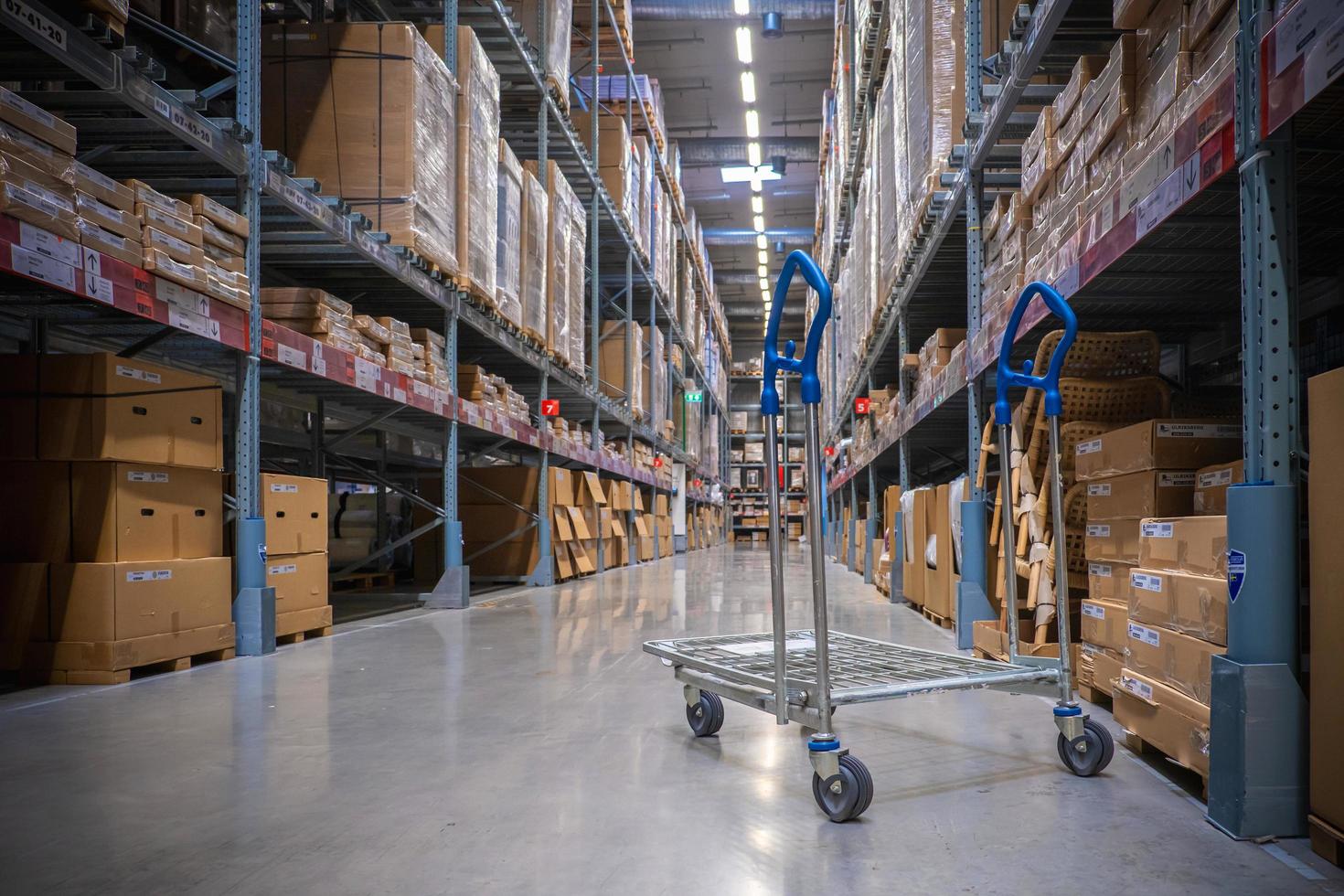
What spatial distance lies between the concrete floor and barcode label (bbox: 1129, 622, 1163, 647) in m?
0.35

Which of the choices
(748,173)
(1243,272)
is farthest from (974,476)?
(748,173)

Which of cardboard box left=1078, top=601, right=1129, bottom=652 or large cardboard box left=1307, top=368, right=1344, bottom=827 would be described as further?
cardboard box left=1078, top=601, right=1129, bottom=652

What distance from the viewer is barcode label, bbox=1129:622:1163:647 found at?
8.39 ft

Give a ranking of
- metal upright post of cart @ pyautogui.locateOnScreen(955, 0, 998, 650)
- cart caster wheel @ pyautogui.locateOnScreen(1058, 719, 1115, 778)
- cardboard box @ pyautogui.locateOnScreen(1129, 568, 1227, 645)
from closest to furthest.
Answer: cardboard box @ pyautogui.locateOnScreen(1129, 568, 1227, 645) → cart caster wheel @ pyautogui.locateOnScreen(1058, 719, 1115, 778) → metal upright post of cart @ pyautogui.locateOnScreen(955, 0, 998, 650)

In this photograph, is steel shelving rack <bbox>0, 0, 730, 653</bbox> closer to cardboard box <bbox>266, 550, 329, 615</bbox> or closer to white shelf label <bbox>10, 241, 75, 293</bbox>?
white shelf label <bbox>10, 241, 75, 293</bbox>

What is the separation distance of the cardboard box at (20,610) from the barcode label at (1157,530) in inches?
167

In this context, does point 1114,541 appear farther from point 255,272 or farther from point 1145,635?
point 255,272

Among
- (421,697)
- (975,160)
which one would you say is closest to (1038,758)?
(421,697)

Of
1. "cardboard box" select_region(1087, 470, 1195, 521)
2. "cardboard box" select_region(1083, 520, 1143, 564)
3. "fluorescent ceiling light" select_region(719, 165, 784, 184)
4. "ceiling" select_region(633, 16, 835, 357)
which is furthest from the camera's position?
"fluorescent ceiling light" select_region(719, 165, 784, 184)

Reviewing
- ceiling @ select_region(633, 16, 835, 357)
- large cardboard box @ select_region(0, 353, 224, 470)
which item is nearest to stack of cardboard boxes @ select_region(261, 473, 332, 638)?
large cardboard box @ select_region(0, 353, 224, 470)

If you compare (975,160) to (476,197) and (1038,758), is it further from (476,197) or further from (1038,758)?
(476,197)

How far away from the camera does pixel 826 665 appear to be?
2170 millimetres

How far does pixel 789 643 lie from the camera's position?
3365 mm

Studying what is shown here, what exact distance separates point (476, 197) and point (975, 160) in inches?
158
